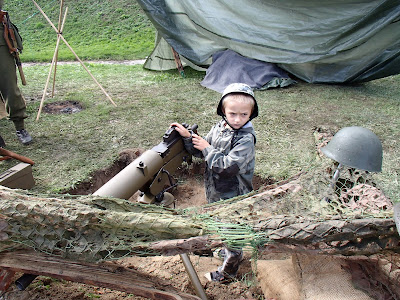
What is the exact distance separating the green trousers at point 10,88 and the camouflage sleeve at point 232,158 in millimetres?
3451

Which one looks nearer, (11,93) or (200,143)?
(200,143)

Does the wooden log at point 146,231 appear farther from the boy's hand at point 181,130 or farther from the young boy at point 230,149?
the boy's hand at point 181,130

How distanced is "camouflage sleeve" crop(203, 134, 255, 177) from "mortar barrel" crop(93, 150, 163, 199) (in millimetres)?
406

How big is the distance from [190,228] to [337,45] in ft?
21.3

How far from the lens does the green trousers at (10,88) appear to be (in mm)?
4625

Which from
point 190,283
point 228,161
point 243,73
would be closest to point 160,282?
point 190,283

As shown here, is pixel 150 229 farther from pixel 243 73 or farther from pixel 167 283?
pixel 243 73

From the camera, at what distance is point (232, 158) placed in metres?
2.64

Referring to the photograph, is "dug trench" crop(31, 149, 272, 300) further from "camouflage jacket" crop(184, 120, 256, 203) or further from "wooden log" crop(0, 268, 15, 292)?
"camouflage jacket" crop(184, 120, 256, 203)

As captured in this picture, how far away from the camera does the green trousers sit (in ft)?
15.2

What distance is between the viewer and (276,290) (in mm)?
2168

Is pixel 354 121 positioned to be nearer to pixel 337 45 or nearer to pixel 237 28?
pixel 337 45

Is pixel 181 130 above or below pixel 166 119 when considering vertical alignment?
above

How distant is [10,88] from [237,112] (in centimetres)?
364
